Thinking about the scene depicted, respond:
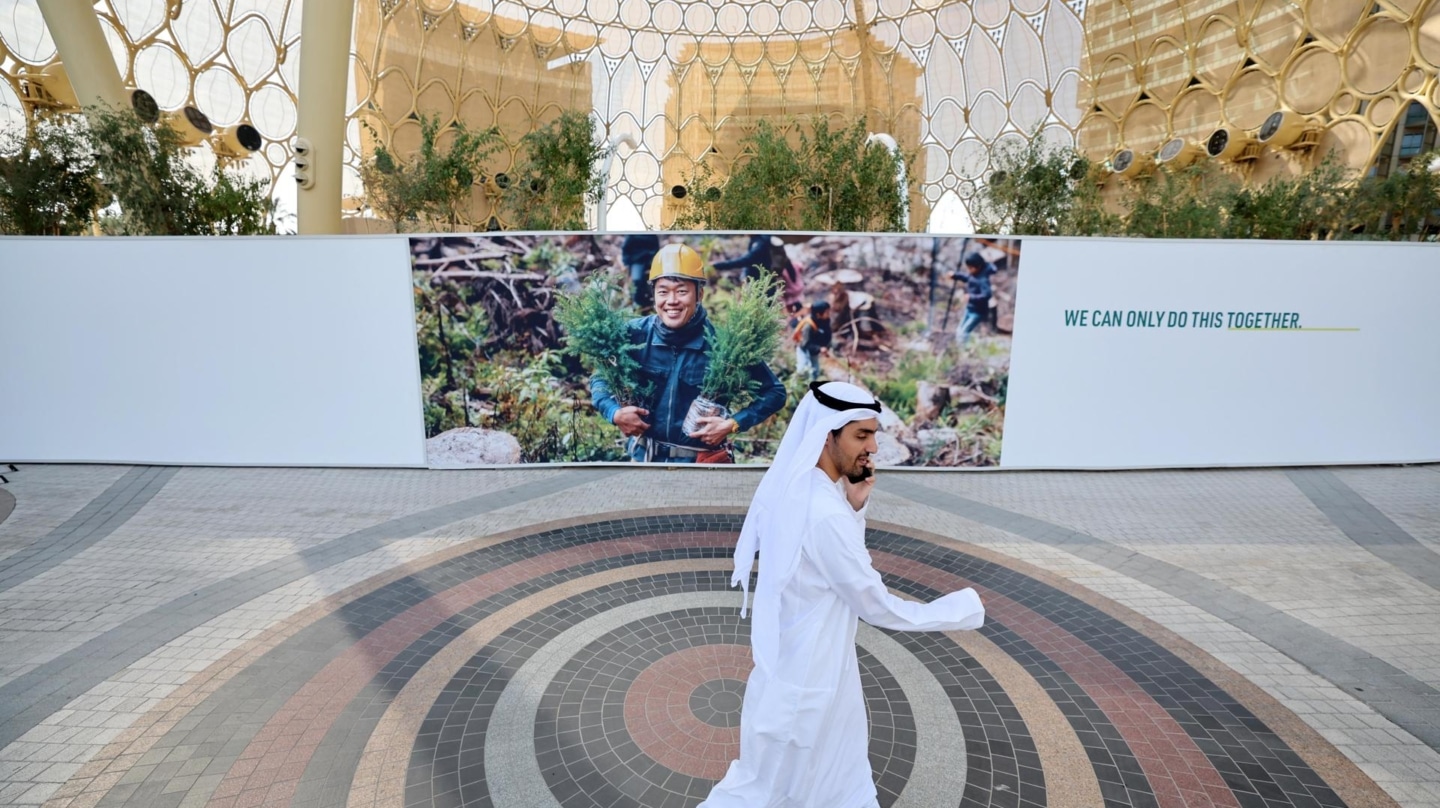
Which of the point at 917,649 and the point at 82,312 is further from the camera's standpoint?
the point at 82,312

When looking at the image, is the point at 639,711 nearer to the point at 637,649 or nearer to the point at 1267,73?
the point at 637,649

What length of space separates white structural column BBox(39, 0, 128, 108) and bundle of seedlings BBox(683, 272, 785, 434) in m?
15.2

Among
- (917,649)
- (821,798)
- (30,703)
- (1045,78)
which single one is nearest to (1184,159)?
(1045,78)

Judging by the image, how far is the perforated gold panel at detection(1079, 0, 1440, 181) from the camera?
2241cm

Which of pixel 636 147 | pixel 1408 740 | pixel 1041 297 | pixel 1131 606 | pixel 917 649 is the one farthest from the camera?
pixel 636 147

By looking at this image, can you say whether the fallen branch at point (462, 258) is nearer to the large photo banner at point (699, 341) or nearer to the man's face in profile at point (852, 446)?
the large photo banner at point (699, 341)

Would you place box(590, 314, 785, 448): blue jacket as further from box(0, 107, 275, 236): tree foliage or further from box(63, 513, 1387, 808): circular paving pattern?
box(0, 107, 275, 236): tree foliage

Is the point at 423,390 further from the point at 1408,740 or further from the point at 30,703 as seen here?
the point at 1408,740

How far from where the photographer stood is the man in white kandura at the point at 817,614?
298 centimetres

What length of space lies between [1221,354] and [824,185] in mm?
12412

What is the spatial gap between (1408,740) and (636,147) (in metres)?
47.0

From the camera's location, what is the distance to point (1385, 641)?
235 inches

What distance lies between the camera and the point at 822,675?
10.4 feet

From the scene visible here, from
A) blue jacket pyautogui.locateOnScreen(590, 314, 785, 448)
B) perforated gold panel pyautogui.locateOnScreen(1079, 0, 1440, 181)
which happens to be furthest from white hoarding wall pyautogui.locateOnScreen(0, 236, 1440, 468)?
perforated gold panel pyautogui.locateOnScreen(1079, 0, 1440, 181)
